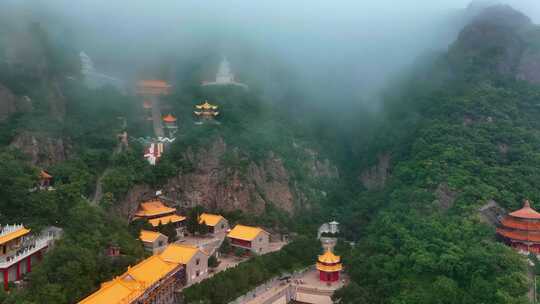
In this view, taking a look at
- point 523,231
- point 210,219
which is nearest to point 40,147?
point 210,219

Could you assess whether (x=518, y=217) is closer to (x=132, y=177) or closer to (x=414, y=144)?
(x=414, y=144)

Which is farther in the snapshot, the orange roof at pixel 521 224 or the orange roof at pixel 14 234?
the orange roof at pixel 521 224

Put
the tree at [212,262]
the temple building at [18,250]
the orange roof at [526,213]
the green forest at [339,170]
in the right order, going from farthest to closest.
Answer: the tree at [212,262] < the orange roof at [526,213] < the green forest at [339,170] < the temple building at [18,250]

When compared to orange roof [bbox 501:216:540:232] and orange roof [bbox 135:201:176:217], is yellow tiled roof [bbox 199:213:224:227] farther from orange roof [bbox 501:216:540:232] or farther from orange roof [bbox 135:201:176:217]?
orange roof [bbox 501:216:540:232]

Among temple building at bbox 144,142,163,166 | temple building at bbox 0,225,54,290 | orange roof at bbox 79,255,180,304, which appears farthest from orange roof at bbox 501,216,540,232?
temple building at bbox 0,225,54,290

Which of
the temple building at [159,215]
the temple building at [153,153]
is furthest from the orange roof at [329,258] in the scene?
the temple building at [153,153]

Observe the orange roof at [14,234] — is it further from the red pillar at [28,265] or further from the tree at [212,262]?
the tree at [212,262]

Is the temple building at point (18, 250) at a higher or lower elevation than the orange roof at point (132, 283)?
higher

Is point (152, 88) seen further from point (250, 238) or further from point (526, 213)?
point (526, 213)
